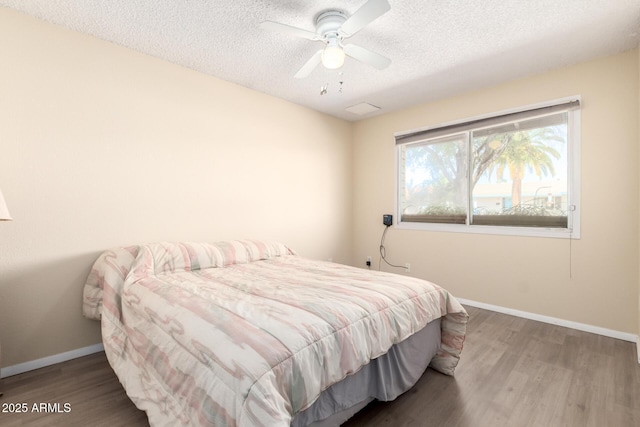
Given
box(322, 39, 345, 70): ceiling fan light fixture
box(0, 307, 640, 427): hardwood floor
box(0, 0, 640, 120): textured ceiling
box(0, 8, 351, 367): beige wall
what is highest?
box(0, 0, 640, 120): textured ceiling

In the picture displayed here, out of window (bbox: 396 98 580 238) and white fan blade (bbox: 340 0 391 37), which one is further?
window (bbox: 396 98 580 238)

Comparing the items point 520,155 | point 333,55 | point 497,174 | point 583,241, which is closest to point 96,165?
point 333,55

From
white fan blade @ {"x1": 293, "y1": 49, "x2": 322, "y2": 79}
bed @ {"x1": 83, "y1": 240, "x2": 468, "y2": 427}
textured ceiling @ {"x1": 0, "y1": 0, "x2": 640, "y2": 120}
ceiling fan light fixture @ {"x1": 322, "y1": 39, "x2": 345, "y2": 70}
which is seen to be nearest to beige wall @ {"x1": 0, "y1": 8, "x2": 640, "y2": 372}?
textured ceiling @ {"x1": 0, "y1": 0, "x2": 640, "y2": 120}

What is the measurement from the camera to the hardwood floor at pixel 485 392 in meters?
1.59

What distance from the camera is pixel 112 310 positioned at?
2020 mm

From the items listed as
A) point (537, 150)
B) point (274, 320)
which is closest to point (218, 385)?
point (274, 320)

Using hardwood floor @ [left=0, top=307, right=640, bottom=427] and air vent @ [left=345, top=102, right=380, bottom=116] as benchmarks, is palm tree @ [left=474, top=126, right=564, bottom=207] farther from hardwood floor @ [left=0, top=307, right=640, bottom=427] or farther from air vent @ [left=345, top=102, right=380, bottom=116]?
hardwood floor @ [left=0, top=307, right=640, bottom=427]

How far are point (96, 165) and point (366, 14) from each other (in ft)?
7.50

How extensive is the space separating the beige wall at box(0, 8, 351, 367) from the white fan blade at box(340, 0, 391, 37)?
68.0 inches

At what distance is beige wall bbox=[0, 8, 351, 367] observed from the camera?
81.4 inches

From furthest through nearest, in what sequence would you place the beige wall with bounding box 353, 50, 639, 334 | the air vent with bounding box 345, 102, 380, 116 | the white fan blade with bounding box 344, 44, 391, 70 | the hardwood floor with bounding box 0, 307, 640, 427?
the air vent with bounding box 345, 102, 380, 116
the beige wall with bounding box 353, 50, 639, 334
the white fan blade with bounding box 344, 44, 391, 70
the hardwood floor with bounding box 0, 307, 640, 427

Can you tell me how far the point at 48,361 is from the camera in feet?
7.10

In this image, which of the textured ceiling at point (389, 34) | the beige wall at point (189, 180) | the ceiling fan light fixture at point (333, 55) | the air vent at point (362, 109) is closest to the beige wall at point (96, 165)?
the beige wall at point (189, 180)

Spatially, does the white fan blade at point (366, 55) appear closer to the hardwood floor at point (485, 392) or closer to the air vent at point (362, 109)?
the air vent at point (362, 109)
